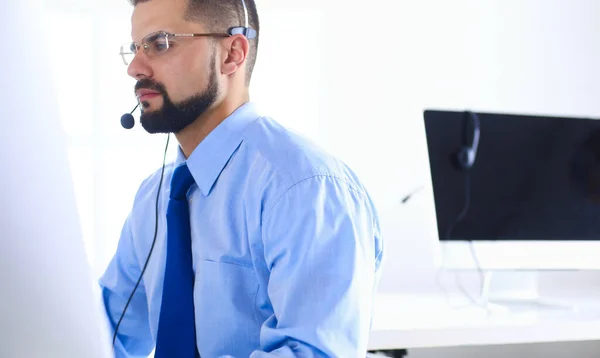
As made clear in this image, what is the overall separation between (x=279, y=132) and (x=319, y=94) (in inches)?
49.9

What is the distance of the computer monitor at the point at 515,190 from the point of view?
5.95 feet

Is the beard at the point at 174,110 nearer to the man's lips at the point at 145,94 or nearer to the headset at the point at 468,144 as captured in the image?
the man's lips at the point at 145,94

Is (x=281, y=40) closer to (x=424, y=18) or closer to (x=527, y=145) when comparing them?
(x=424, y=18)

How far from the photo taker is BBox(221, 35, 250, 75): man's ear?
1.05 m

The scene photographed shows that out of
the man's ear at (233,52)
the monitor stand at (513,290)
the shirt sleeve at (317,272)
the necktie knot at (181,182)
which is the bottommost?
the monitor stand at (513,290)

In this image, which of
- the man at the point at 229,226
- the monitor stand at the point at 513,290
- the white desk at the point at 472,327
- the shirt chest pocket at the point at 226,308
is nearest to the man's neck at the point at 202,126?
the man at the point at 229,226

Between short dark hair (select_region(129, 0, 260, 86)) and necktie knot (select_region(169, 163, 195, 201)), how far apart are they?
0.24 metres

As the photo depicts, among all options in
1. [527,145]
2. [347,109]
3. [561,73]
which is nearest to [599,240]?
[527,145]

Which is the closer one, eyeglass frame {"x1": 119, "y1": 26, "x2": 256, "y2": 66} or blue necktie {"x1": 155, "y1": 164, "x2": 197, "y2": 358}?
A: blue necktie {"x1": 155, "y1": 164, "x2": 197, "y2": 358}

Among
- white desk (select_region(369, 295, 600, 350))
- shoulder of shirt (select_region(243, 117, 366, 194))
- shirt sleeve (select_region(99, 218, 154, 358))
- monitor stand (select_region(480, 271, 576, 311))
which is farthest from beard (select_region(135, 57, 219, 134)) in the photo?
monitor stand (select_region(480, 271, 576, 311))

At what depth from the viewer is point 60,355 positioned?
31 centimetres

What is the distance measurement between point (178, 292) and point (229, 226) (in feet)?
0.37

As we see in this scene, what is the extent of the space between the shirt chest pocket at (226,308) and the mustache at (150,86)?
288 mm

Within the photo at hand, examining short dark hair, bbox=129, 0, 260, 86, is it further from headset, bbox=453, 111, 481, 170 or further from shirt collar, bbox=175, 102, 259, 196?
headset, bbox=453, 111, 481, 170
